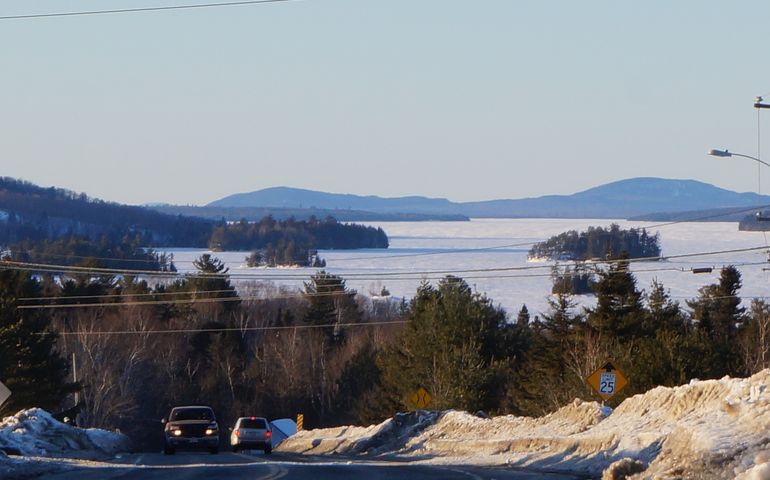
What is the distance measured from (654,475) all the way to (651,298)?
58.9 metres

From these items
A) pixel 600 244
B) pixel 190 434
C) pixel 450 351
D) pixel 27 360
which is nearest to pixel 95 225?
pixel 600 244

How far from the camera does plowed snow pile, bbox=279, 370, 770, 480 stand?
1725 centimetres

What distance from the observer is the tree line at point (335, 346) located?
60406 millimetres

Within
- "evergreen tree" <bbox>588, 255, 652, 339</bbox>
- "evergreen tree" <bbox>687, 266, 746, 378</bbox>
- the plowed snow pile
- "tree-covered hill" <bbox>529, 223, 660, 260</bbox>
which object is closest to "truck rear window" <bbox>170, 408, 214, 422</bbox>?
the plowed snow pile

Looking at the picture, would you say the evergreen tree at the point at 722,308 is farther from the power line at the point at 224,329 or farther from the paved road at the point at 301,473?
the paved road at the point at 301,473

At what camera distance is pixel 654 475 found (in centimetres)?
1752

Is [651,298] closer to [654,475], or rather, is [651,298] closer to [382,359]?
[382,359]

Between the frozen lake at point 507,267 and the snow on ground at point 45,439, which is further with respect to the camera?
the frozen lake at point 507,267

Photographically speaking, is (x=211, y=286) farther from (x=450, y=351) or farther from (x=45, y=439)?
(x=45, y=439)

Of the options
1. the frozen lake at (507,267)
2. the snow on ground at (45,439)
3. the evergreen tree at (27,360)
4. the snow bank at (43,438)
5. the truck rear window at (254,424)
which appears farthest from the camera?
the frozen lake at (507,267)

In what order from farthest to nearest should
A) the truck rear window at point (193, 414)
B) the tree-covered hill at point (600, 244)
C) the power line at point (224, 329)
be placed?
the power line at point (224, 329) → the tree-covered hill at point (600, 244) → the truck rear window at point (193, 414)

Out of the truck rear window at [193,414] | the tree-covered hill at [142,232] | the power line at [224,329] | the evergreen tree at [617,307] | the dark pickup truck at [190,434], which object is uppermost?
the tree-covered hill at [142,232]

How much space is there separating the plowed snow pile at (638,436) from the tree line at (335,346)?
25.5 feet

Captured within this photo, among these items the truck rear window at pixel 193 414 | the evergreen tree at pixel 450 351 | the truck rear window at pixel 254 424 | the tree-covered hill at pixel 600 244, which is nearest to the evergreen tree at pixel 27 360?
the evergreen tree at pixel 450 351
